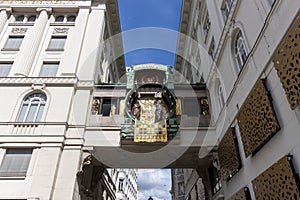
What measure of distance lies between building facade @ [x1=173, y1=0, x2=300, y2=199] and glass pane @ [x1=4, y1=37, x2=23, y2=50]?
675 inches

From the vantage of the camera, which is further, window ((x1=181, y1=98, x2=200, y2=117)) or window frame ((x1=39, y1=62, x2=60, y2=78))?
window frame ((x1=39, y1=62, x2=60, y2=78))

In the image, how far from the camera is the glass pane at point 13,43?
2002cm

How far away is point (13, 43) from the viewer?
20.3 metres

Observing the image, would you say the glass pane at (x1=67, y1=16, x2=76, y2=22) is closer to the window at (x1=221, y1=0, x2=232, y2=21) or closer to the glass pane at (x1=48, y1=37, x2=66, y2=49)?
the glass pane at (x1=48, y1=37, x2=66, y2=49)

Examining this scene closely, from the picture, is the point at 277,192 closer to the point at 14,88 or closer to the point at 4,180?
the point at 4,180

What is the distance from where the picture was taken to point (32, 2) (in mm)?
22828

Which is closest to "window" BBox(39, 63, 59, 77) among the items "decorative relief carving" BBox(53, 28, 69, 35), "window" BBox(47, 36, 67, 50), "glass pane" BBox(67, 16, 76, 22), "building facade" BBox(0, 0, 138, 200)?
"building facade" BBox(0, 0, 138, 200)

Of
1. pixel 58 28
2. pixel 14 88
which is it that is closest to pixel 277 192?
pixel 14 88

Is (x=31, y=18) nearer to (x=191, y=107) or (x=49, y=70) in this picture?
(x=49, y=70)

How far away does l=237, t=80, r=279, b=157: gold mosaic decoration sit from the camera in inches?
346

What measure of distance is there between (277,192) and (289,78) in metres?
4.10

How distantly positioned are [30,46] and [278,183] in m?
20.3

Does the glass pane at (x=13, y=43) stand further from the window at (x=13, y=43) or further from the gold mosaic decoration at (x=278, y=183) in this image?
the gold mosaic decoration at (x=278, y=183)

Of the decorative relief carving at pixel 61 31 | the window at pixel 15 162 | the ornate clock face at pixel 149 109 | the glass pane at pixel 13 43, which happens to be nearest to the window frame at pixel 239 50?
the ornate clock face at pixel 149 109
